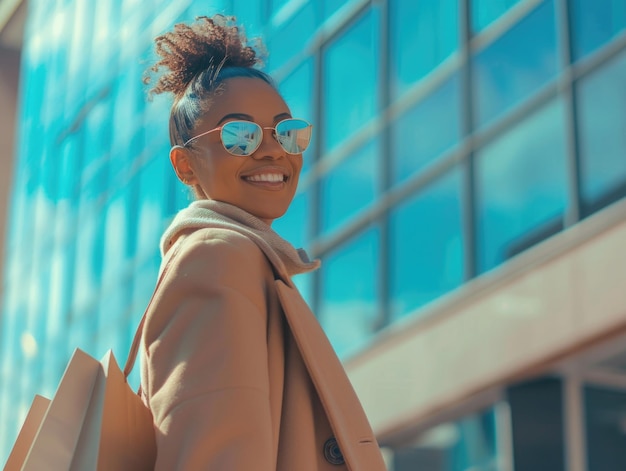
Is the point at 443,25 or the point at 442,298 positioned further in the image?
the point at 443,25

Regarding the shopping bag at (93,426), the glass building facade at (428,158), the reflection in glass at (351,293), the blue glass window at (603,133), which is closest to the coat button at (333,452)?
the shopping bag at (93,426)

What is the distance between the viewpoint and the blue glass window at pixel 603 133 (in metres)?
7.61

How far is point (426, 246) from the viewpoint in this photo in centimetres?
945

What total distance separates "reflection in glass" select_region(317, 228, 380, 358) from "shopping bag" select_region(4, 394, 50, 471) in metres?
7.59

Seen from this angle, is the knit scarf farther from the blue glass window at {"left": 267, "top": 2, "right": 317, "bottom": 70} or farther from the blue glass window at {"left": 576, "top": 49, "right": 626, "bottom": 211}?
the blue glass window at {"left": 267, "top": 2, "right": 317, "bottom": 70}

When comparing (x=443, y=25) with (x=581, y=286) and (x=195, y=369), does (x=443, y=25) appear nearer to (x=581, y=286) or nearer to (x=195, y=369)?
(x=581, y=286)

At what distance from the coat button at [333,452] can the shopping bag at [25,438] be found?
0.61m

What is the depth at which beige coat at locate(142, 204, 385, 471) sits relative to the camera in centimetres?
199

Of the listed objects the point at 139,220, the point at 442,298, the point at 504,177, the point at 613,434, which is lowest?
the point at 613,434

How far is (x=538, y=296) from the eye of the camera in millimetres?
7914

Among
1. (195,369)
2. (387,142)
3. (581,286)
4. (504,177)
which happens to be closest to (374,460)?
(195,369)

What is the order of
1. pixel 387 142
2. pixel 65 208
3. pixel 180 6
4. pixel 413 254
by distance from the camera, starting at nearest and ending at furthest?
1. pixel 413 254
2. pixel 387 142
3. pixel 180 6
4. pixel 65 208

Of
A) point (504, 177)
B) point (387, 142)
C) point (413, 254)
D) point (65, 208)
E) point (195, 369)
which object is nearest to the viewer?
point (195, 369)

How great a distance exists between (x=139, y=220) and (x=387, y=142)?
642 cm
